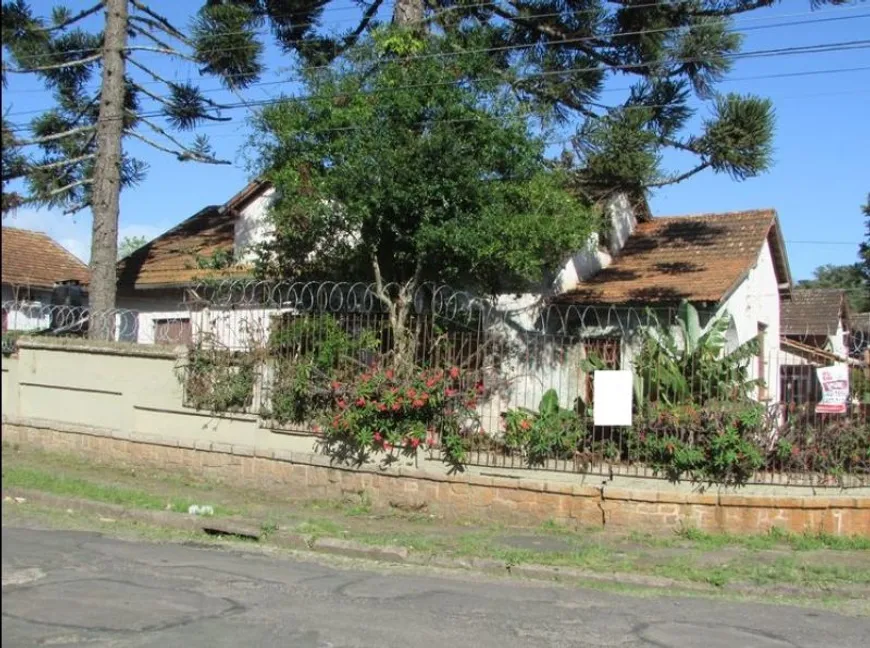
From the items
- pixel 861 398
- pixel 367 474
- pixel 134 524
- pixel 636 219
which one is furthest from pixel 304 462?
pixel 636 219

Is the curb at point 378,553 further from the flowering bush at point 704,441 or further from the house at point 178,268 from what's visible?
the house at point 178,268

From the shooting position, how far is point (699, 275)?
48.2 ft

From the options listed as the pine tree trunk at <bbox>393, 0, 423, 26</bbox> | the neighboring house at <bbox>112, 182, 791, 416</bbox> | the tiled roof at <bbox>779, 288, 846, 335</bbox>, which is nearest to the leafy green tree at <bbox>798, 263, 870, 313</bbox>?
the tiled roof at <bbox>779, 288, 846, 335</bbox>

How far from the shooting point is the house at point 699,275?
545 inches

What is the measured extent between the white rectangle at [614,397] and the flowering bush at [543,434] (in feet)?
1.22

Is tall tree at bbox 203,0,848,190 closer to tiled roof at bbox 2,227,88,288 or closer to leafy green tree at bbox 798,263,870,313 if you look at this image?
tiled roof at bbox 2,227,88,288

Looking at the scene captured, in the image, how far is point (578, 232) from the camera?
12.0m

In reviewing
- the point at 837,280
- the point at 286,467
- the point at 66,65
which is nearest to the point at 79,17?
the point at 66,65

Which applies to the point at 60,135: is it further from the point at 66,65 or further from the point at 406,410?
the point at 406,410

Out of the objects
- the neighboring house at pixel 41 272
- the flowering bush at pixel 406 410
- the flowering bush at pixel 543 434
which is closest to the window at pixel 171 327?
the neighboring house at pixel 41 272

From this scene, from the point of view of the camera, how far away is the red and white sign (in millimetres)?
10047

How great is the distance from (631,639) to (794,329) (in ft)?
75.8

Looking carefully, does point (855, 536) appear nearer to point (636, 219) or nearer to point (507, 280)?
point (507, 280)

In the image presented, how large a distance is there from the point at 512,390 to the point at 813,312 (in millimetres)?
19802
